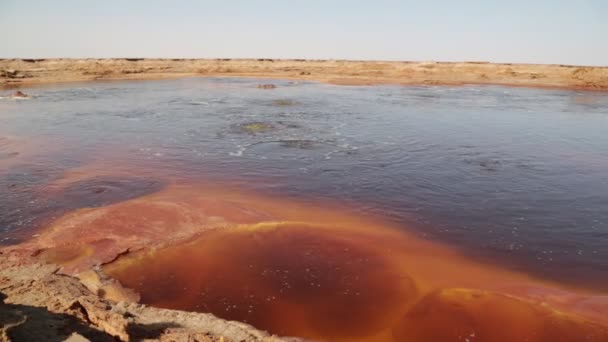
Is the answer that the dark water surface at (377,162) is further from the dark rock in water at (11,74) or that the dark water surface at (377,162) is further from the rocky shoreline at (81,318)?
the dark rock in water at (11,74)

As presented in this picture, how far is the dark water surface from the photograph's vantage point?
826 centimetres

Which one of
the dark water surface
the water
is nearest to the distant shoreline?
the dark water surface

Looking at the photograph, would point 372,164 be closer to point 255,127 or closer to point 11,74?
point 255,127

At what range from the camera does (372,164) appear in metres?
13.0

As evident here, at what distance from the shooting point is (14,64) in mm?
47625

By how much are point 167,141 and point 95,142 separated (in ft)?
9.25

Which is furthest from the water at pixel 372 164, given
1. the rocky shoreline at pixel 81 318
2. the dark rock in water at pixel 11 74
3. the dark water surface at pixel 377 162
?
the dark rock in water at pixel 11 74

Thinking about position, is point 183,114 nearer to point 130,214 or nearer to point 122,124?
point 122,124

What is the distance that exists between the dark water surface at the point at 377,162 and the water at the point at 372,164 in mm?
51

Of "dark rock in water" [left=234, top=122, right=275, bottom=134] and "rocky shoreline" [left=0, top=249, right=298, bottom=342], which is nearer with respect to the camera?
"rocky shoreline" [left=0, top=249, right=298, bottom=342]

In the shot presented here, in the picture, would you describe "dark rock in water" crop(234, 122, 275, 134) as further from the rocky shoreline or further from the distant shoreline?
the distant shoreline

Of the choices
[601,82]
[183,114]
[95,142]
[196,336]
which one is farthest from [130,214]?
[601,82]

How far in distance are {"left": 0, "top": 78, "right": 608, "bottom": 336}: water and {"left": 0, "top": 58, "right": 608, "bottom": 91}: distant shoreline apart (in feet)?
69.4

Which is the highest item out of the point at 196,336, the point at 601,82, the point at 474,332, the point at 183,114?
the point at 601,82
